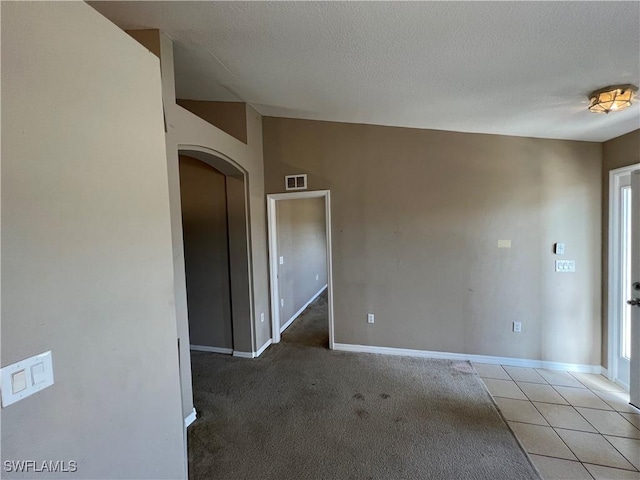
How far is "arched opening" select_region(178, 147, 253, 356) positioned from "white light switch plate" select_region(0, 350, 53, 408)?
8.11 ft

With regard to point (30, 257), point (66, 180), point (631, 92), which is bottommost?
point (30, 257)

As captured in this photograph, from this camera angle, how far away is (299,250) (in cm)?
490

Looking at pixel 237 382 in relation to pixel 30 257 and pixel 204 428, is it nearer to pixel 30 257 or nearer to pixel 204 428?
pixel 204 428

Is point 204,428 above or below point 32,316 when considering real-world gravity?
below

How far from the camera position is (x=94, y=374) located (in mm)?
1021

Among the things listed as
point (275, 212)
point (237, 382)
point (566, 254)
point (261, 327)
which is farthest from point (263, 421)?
point (566, 254)

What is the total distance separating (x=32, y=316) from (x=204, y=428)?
1.87 metres

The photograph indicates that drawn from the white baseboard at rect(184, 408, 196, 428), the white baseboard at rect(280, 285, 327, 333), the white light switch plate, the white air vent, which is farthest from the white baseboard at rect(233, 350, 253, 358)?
the white light switch plate

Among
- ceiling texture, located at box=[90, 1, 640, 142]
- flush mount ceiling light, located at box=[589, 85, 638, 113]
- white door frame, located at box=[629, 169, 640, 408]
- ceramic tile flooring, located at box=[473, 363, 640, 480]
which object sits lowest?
ceramic tile flooring, located at box=[473, 363, 640, 480]

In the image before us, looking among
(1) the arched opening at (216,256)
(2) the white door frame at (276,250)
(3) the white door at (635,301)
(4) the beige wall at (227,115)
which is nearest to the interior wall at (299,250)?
(2) the white door frame at (276,250)

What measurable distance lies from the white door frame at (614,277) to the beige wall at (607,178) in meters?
0.04

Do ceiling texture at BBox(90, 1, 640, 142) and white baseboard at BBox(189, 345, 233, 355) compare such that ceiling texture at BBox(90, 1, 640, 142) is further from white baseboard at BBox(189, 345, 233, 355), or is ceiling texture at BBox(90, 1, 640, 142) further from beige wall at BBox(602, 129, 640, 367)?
white baseboard at BBox(189, 345, 233, 355)

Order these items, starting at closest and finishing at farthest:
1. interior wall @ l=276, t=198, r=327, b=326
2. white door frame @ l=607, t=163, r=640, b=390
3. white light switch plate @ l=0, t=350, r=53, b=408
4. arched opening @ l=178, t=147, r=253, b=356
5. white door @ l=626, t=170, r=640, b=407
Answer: white light switch plate @ l=0, t=350, r=53, b=408
white door @ l=626, t=170, r=640, b=407
white door frame @ l=607, t=163, r=640, b=390
arched opening @ l=178, t=147, r=253, b=356
interior wall @ l=276, t=198, r=327, b=326

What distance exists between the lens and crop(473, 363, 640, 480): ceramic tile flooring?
1826 millimetres
